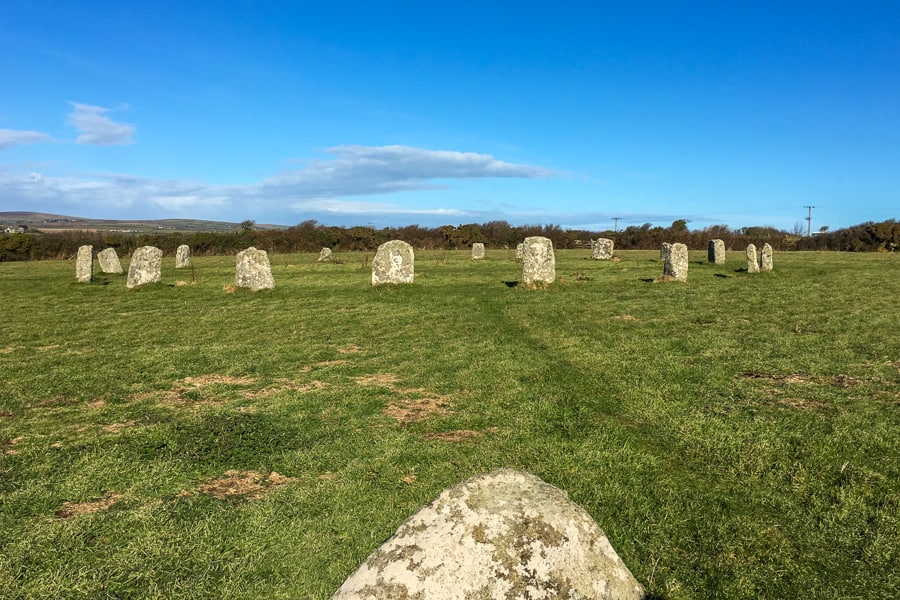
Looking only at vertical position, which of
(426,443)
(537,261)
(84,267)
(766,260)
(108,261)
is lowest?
(426,443)

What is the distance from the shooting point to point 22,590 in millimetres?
3521

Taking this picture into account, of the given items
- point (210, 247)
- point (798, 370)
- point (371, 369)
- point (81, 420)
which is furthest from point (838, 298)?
point (210, 247)

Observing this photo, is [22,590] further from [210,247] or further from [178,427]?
[210,247]

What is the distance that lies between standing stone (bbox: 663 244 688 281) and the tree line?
3057cm

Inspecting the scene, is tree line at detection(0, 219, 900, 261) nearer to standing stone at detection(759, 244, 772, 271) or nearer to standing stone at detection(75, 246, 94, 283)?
standing stone at detection(75, 246, 94, 283)

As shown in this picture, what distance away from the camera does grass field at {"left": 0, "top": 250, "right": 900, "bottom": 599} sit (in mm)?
3865

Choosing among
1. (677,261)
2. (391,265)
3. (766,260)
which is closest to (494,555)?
(391,265)

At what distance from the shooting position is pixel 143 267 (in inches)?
772

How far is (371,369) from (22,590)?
5.72 meters

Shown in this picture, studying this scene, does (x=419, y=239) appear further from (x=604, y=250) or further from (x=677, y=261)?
(x=677, y=261)

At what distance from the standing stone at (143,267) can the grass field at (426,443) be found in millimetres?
6545

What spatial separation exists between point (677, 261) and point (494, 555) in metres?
19.8

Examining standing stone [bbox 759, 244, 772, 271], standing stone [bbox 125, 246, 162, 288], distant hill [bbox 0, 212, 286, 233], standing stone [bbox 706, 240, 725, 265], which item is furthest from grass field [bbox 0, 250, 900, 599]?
distant hill [bbox 0, 212, 286, 233]

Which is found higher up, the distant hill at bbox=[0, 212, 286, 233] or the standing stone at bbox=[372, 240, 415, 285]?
the distant hill at bbox=[0, 212, 286, 233]
